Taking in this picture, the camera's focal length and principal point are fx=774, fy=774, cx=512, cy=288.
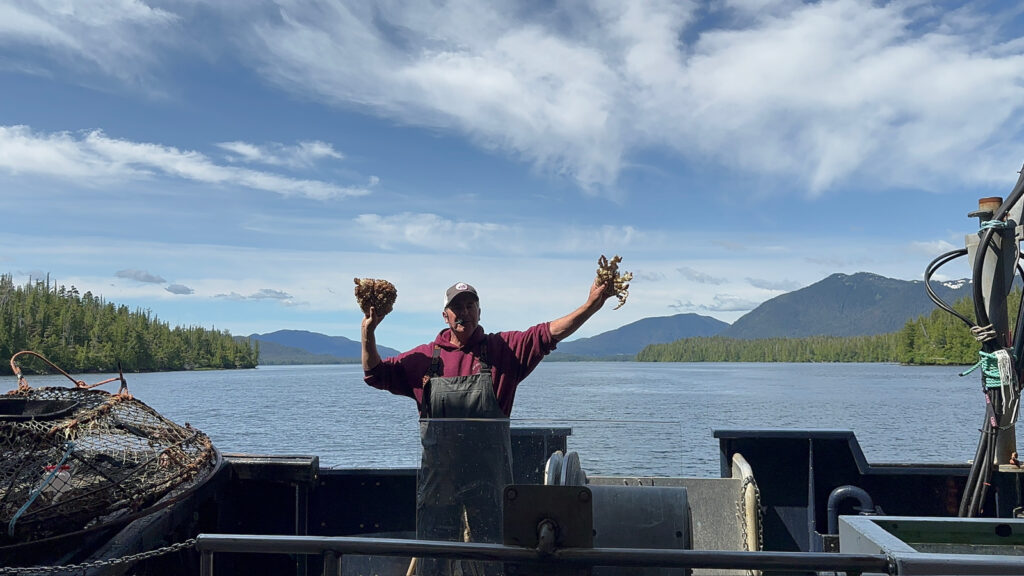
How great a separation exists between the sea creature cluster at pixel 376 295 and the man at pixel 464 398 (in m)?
0.05

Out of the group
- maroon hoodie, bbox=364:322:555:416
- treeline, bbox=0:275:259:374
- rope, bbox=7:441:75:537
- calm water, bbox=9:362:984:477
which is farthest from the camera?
treeline, bbox=0:275:259:374

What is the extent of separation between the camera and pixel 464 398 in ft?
13.4

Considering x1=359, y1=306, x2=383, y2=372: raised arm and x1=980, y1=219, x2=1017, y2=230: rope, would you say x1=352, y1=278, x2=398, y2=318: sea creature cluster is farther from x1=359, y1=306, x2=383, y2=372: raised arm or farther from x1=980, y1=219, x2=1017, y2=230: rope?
x1=980, y1=219, x2=1017, y2=230: rope

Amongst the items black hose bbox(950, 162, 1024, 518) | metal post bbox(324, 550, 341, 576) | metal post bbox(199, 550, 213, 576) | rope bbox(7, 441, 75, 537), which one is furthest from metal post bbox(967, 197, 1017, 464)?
rope bbox(7, 441, 75, 537)

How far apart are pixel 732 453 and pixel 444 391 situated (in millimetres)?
3215

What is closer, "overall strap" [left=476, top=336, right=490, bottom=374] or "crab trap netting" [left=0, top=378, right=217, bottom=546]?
"crab trap netting" [left=0, top=378, right=217, bottom=546]

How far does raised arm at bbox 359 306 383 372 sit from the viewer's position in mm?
4289

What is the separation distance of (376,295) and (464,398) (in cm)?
75

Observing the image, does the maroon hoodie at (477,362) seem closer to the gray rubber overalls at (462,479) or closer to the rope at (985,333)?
the gray rubber overalls at (462,479)

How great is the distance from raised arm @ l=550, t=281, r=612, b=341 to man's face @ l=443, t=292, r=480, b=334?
1.53ft

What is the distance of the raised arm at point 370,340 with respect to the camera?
4289 millimetres

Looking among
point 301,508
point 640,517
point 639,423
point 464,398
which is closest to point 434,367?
point 464,398

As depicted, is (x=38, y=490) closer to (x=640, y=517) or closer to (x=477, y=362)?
(x=477, y=362)

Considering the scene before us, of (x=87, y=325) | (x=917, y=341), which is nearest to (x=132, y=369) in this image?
(x=87, y=325)
